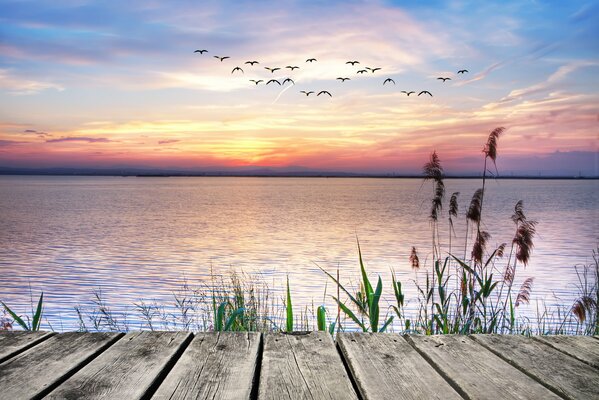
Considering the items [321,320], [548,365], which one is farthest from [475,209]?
[548,365]

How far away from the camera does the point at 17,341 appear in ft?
9.86

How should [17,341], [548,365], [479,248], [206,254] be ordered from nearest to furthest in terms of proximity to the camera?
[548,365]
[17,341]
[479,248]
[206,254]

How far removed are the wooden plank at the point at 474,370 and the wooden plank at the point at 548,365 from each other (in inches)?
2.6

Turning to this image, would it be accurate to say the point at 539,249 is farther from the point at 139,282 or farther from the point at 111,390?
the point at 111,390

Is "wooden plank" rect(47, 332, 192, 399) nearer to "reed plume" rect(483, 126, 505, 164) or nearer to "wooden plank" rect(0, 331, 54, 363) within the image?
"wooden plank" rect(0, 331, 54, 363)

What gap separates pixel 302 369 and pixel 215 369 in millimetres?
400

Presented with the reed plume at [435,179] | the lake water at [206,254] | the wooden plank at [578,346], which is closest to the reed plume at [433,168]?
the reed plume at [435,179]

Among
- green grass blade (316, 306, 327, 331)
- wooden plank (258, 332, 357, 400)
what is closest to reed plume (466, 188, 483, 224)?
green grass blade (316, 306, 327, 331)

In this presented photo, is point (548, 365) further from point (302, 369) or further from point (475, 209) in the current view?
point (475, 209)

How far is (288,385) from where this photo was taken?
2.37m

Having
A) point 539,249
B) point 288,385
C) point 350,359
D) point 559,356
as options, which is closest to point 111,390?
point 288,385

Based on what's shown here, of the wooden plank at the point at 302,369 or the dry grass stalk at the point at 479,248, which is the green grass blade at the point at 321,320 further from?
the dry grass stalk at the point at 479,248

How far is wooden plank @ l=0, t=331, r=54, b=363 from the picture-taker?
281 cm

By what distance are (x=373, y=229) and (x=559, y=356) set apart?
99.1 ft
